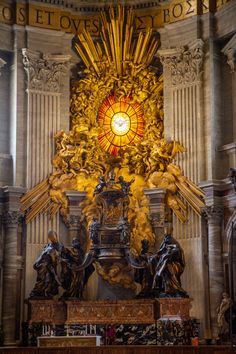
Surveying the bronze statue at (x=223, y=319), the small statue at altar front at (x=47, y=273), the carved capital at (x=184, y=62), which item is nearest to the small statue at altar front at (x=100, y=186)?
the small statue at altar front at (x=47, y=273)

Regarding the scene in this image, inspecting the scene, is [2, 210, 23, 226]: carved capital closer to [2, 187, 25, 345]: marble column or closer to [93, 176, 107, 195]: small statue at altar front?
[2, 187, 25, 345]: marble column

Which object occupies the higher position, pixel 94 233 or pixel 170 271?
pixel 94 233

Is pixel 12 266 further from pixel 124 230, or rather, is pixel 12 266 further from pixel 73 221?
pixel 124 230

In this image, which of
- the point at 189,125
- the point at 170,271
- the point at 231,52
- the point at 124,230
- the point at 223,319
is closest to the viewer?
the point at 223,319

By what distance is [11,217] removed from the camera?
27.0 metres

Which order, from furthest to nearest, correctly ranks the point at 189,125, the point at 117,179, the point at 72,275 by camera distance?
the point at 117,179, the point at 189,125, the point at 72,275

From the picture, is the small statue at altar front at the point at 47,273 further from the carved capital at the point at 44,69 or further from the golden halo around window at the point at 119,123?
the carved capital at the point at 44,69

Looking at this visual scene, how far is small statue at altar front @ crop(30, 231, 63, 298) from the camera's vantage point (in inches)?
1027

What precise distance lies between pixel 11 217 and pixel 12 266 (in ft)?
4.62

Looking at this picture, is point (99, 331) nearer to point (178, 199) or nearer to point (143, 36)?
point (178, 199)

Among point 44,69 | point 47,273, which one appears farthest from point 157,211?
point 44,69

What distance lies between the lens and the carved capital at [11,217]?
1062 inches

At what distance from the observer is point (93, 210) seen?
27906mm

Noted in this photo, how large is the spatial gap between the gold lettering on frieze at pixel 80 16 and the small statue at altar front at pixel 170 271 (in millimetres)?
7174
